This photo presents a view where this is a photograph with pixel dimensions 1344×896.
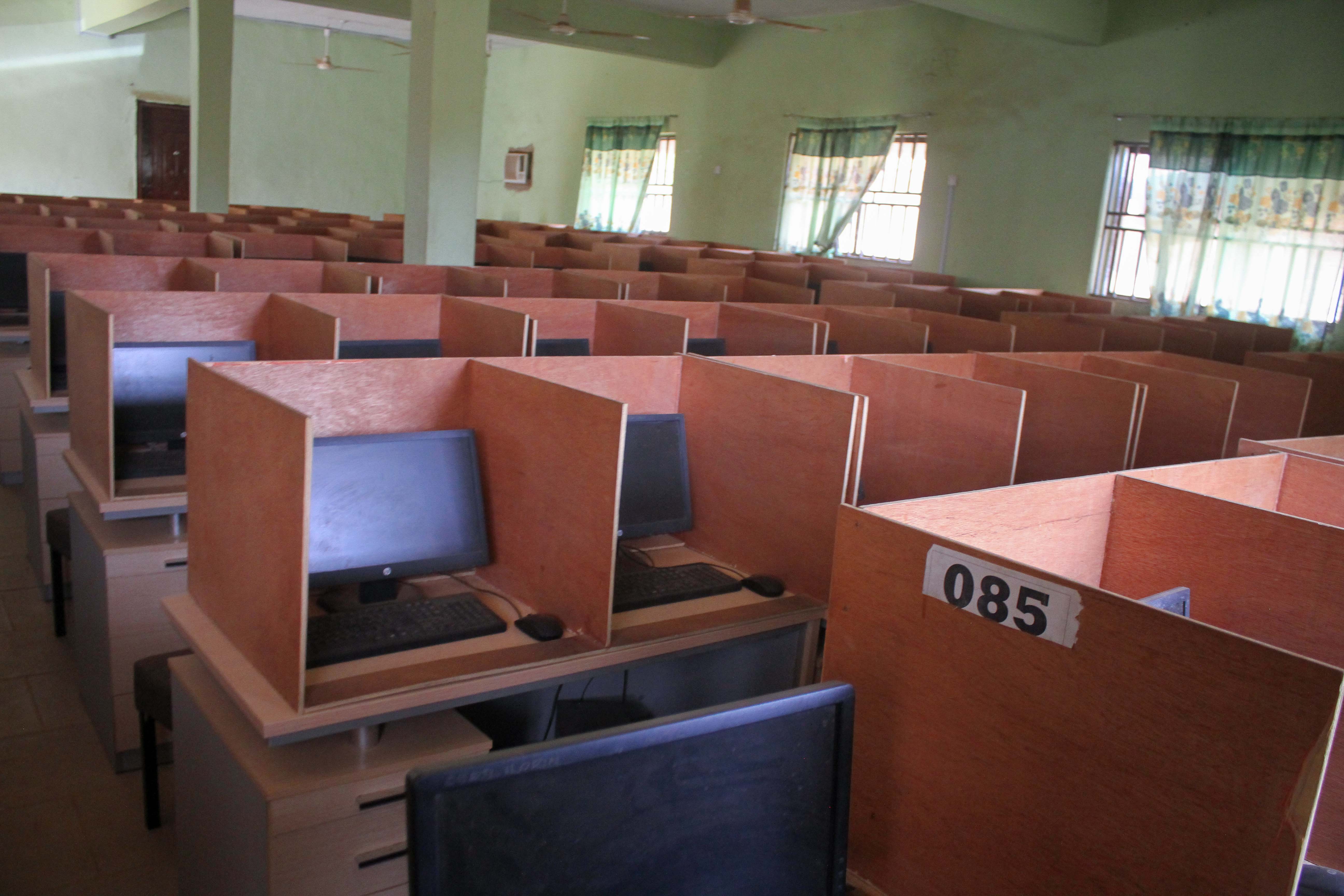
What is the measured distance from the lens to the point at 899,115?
9.92m

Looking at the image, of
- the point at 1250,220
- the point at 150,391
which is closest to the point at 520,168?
the point at 1250,220

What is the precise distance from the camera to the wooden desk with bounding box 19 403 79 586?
3.44 metres

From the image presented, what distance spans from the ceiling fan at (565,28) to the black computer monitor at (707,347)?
5039 mm

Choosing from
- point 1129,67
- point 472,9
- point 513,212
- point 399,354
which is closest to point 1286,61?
point 1129,67

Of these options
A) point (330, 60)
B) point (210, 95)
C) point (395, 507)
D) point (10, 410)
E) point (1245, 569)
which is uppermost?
point (330, 60)

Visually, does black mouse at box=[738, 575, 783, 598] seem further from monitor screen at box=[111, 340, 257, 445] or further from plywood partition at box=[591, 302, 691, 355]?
monitor screen at box=[111, 340, 257, 445]

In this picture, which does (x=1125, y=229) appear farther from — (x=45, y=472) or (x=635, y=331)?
(x=45, y=472)

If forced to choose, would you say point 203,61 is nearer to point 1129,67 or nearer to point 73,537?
point 73,537

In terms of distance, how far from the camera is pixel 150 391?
112 inches

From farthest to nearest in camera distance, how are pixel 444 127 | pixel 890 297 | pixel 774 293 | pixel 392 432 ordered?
pixel 444 127
pixel 774 293
pixel 890 297
pixel 392 432

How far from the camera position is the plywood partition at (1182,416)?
3295 mm

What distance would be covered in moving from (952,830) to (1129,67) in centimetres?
822

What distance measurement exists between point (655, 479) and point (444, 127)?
13.2 feet

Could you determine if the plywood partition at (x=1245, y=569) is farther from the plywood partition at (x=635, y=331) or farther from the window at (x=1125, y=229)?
the window at (x=1125, y=229)
